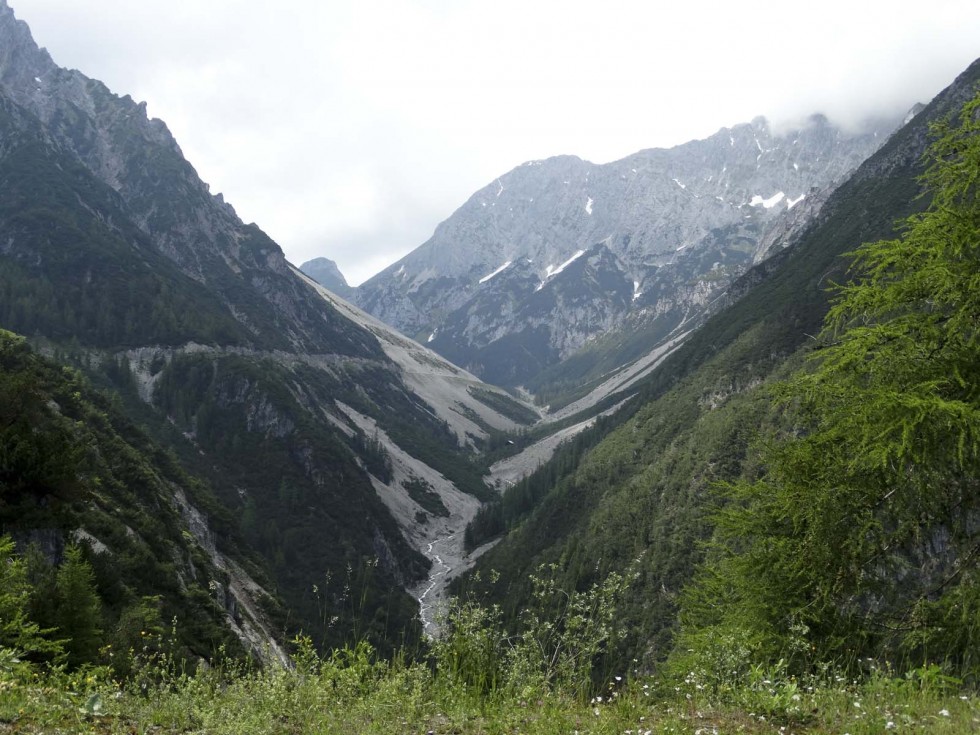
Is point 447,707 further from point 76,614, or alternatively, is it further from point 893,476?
point 76,614

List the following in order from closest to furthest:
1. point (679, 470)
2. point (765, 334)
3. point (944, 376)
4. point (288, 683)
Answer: point (288, 683) → point (944, 376) → point (679, 470) → point (765, 334)

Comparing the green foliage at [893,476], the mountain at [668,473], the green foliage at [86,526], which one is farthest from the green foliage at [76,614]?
the mountain at [668,473]

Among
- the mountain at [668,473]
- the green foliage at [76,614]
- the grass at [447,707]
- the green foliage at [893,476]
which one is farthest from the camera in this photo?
the mountain at [668,473]

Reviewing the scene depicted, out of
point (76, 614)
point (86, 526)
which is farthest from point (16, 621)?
point (86, 526)

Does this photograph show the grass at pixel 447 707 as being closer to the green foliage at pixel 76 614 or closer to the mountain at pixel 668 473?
the green foliage at pixel 76 614

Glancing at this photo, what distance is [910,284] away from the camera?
902 cm

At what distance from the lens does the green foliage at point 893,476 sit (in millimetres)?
8320

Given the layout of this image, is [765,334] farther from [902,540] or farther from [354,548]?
[902,540]

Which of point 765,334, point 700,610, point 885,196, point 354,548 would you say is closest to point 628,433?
point 765,334

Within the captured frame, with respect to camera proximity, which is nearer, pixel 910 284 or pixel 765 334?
pixel 910 284

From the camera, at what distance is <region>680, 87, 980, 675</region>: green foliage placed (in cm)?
832

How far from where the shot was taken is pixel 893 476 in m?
9.09

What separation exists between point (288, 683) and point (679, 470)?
5018 inches

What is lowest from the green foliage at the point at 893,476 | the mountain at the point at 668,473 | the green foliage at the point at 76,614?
the mountain at the point at 668,473
